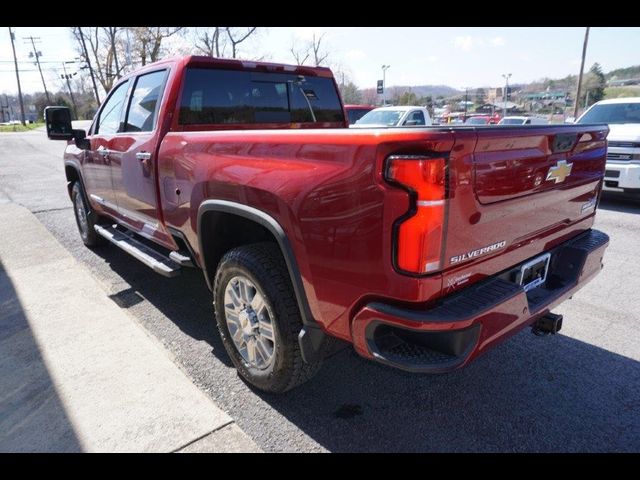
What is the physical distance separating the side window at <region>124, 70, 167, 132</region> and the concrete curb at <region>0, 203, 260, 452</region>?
157 cm

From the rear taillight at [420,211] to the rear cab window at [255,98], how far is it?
218cm

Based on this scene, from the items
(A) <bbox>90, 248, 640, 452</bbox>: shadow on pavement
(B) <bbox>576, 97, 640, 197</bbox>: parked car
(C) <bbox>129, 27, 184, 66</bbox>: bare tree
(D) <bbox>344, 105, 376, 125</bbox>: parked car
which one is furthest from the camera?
(C) <bbox>129, 27, 184, 66</bbox>: bare tree

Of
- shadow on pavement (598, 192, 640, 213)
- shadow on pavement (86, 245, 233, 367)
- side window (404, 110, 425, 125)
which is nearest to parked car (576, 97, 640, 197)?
shadow on pavement (598, 192, 640, 213)

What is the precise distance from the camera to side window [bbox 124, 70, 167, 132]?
11.5 ft

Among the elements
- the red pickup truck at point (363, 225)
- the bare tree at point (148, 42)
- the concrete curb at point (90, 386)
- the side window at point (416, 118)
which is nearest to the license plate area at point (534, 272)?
the red pickup truck at point (363, 225)

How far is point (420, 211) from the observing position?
5.74ft

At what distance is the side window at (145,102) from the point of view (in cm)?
351

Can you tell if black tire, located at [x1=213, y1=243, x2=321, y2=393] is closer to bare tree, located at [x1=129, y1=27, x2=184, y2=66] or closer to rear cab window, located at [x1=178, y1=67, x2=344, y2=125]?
rear cab window, located at [x1=178, y1=67, x2=344, y2=125]

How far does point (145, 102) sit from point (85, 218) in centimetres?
251

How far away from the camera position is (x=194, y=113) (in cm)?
344

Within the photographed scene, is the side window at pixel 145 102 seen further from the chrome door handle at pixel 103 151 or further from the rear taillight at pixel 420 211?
the rear taillight at pixel 420 211

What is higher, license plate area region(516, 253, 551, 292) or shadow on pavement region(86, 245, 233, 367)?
license plate area region(516, 253, 551, 292)

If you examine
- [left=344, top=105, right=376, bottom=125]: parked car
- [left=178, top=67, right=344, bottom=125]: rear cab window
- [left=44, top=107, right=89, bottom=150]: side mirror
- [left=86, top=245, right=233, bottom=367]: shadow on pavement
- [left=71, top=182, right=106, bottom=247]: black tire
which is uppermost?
[left=178, top=67, right=344, bottom=125]: rear cab window
